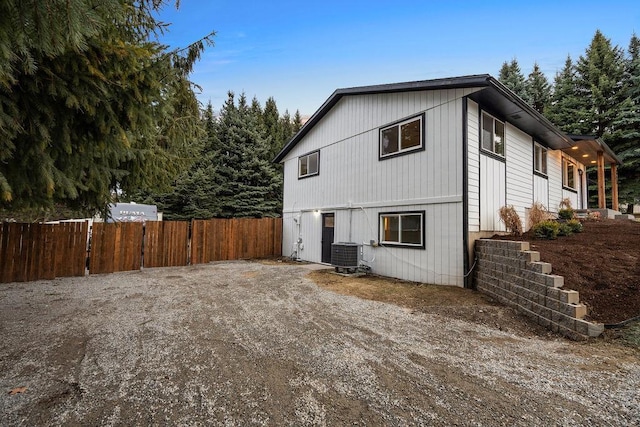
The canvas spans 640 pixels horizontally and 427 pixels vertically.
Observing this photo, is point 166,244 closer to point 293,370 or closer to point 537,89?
point 293,370

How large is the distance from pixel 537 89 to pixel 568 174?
15818 millimetres

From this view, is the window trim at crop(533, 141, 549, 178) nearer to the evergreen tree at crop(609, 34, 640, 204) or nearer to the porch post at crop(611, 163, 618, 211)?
the porch post at crop(611, 163, 618, 211)

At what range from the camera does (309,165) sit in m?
12.6

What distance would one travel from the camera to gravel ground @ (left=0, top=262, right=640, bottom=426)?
86.6 inches

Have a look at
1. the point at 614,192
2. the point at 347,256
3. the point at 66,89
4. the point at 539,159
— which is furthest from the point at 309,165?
the point at 614,192

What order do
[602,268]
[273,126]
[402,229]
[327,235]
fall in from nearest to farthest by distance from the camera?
[602,268]
[402,229]
[327,235]
[273,126]

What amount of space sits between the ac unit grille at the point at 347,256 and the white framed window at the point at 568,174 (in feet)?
33.3

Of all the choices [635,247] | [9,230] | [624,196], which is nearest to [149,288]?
[9,230]

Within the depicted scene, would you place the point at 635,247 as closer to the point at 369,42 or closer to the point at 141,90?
the point at 141,90

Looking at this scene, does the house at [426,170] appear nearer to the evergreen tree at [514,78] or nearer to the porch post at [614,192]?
the porch post at [614,192]

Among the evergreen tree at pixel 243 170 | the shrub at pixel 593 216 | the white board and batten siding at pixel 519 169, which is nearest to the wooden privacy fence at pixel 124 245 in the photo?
the evergreen tree at pixel 243 170

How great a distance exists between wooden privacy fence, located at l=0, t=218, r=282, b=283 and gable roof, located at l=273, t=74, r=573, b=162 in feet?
21.0

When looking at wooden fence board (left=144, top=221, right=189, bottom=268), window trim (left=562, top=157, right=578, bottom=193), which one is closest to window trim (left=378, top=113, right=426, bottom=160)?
wooden fence board (left=144, top=221, right=189, bottom=268)

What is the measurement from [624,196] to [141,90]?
26.1 m
